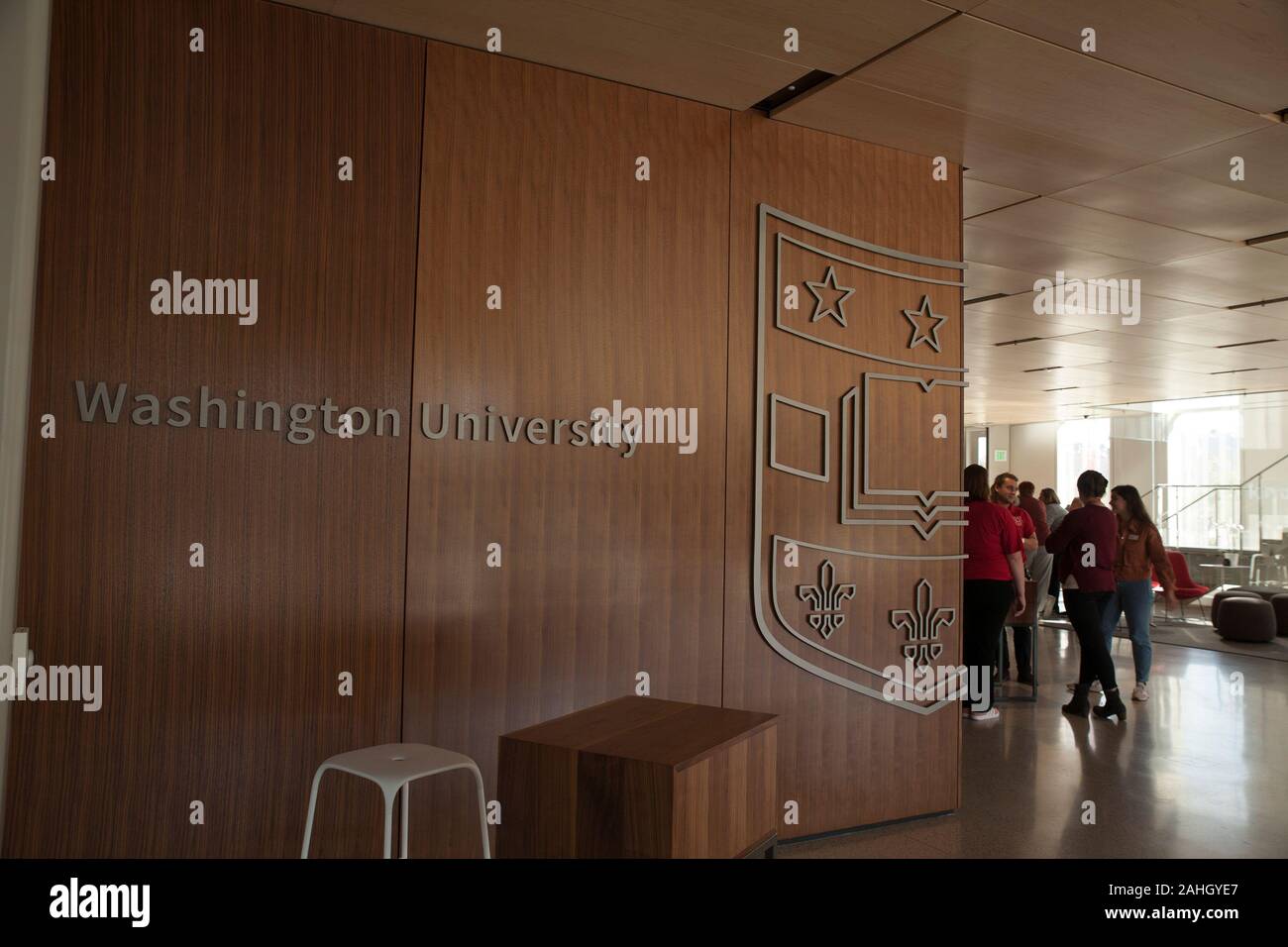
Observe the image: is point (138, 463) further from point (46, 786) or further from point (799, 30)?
point (799, 30)

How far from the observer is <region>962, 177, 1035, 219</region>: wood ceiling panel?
5.26m

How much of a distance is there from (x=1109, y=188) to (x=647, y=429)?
3094mm

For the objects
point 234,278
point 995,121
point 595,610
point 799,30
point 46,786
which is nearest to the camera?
point 46,786

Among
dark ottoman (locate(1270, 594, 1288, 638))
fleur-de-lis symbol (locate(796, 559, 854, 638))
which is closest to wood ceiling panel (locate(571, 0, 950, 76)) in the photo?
fleur-de-lis symbol (locate(796, 559, 854, 638))

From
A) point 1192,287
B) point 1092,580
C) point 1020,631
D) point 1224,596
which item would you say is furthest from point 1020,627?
point 1224,596

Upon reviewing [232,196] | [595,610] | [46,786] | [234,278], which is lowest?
[46,786]

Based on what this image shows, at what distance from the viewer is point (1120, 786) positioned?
5117 millimetres

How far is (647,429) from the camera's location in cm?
399

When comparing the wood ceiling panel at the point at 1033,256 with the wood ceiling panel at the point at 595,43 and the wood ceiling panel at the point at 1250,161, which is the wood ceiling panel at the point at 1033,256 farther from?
the wood ceiling panel at the point at 595,43

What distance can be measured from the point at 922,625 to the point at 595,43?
9.82 ft

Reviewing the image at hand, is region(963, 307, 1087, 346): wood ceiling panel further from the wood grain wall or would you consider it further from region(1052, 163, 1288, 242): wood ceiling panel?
the wood grain wall

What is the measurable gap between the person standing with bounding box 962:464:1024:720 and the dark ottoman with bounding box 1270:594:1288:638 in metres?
6.19

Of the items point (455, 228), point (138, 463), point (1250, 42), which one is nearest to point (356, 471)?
point (138, 463)

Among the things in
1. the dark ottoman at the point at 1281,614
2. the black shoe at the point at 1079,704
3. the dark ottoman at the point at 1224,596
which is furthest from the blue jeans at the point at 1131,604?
the dark ottoman at the point at 1281,614
